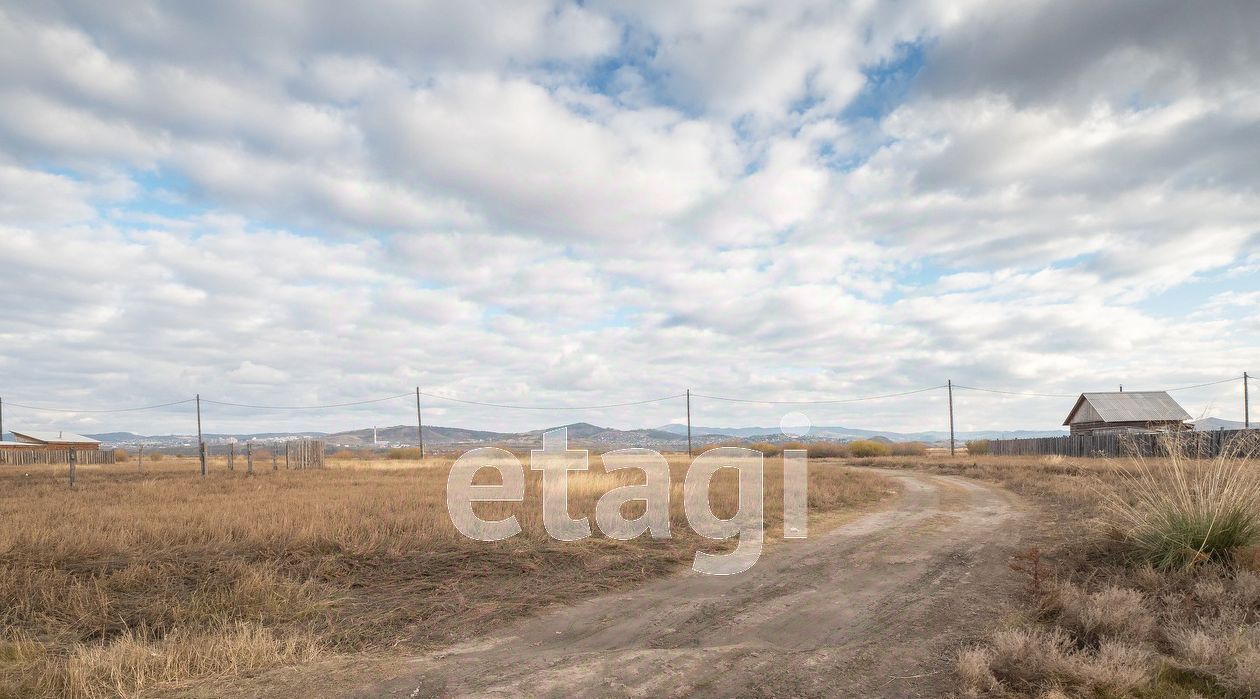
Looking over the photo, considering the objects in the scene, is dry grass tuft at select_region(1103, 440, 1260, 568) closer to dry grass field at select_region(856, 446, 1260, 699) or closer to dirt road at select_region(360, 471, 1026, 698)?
dry grass field at select_region(856, 446, 1260, 699)

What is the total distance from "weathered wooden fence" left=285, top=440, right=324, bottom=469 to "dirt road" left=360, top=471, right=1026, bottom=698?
38.5 meters

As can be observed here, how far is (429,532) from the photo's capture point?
12195 millimetres

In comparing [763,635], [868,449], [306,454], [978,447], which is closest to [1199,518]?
[763,635]

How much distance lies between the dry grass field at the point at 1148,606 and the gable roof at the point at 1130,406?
5085cm

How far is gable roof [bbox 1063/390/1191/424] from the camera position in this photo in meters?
52.7

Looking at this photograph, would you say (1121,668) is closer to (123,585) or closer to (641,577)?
(641,577)

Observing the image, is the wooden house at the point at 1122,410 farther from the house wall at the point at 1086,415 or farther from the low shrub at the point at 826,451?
the low shrub at the point at 826,451

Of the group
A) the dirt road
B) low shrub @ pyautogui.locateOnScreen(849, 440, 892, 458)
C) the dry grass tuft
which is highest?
the dry grass tuft

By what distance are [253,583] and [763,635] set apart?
6.17m

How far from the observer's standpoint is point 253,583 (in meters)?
8.31

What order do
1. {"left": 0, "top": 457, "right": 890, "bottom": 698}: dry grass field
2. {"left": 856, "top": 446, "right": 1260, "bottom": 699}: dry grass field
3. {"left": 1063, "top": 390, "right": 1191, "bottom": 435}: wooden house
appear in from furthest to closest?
1. {"left": 1063, "top": 390, "right": 1191, "bottom": 435}: wooden house
2. {"left": 0, "top": 457, "right": 890, "bottom": 698}: dry grass field
3. {"left": 856, "top": 446, "right": 1260, "bottom": 699}: dry grass field

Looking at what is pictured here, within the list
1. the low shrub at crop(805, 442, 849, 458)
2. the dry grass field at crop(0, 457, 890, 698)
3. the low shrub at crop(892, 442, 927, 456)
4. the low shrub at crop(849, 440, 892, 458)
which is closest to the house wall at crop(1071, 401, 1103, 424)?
the low shrub at crop(892, 442, 927, 456)

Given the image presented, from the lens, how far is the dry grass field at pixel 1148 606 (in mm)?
5141

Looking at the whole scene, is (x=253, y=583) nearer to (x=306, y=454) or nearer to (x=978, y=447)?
(x=306, y=454)
